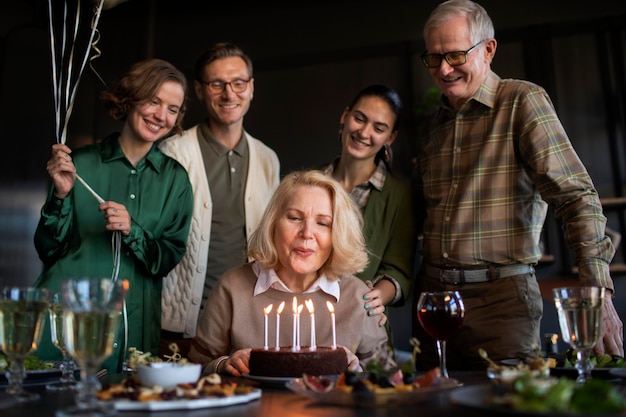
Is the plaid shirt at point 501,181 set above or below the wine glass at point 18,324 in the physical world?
above

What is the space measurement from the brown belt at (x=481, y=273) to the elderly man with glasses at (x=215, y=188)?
0.87 m

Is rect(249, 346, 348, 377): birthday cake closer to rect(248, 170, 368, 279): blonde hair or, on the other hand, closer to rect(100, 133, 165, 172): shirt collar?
rect(248, 170, 368, 279): blonde hair

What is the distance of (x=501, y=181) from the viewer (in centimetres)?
228

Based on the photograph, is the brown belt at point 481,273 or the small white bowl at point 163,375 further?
the brown belt at point 481,273

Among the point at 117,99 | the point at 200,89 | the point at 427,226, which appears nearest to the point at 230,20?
the point at 200,89

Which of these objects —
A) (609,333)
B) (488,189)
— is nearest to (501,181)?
(488,189)

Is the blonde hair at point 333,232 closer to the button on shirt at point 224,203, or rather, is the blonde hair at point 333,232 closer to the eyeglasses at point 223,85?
the button on shirt at point 224,203

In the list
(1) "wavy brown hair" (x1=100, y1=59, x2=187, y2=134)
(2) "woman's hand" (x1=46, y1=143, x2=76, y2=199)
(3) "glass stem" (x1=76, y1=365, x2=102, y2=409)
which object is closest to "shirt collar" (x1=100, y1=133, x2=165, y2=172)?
(1) "wavy brown hair" (x1=100, y1=59, x2=187, y2=134)

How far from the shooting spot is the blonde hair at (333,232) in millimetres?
2086

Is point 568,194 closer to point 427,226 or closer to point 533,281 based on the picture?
point 533,281

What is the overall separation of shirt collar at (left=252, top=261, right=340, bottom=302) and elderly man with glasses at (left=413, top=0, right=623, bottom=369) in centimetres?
47

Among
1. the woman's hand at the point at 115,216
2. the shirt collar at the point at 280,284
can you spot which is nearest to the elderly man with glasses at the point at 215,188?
the woman's hand at the point at 115,216

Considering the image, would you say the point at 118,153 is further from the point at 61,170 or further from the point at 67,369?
the point at 67,369

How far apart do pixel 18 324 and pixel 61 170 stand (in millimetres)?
1138
